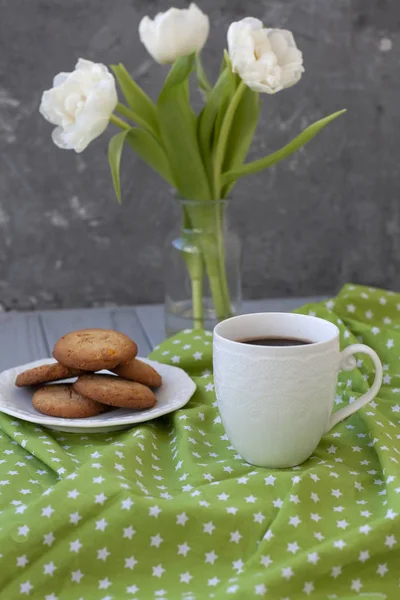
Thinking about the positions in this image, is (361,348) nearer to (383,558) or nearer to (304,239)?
(383,558)

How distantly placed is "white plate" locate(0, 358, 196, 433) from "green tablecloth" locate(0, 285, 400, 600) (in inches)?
0.5

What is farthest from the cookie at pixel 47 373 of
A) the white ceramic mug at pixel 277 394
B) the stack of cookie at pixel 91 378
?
the white ceramic mug at pixel 277 394

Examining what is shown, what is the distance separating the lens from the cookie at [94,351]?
815 millimetres

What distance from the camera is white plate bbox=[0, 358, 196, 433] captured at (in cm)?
80

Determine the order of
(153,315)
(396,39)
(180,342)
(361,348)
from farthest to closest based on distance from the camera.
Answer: (396,39)
(153,315)
(180,342)
(361,348)

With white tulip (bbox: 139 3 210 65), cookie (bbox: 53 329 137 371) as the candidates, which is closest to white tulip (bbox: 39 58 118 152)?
white tulip (bbox: 139 3 210 65)

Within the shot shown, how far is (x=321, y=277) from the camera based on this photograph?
1585mm

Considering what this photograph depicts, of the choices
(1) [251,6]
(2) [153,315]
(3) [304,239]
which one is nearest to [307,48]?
(1) [251,6]

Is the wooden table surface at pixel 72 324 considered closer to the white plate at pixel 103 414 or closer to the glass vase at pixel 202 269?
the glass vase at pixel 202 269

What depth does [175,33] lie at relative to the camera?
105cm

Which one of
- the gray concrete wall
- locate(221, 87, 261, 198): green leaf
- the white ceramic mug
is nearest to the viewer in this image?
the white ceramic mug

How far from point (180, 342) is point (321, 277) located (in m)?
0.61

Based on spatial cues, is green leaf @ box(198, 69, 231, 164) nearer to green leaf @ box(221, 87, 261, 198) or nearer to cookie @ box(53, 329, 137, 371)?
green leaf @ box(221, 87, 261, 198)

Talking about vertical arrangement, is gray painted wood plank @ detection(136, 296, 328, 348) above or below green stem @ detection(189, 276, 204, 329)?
below
